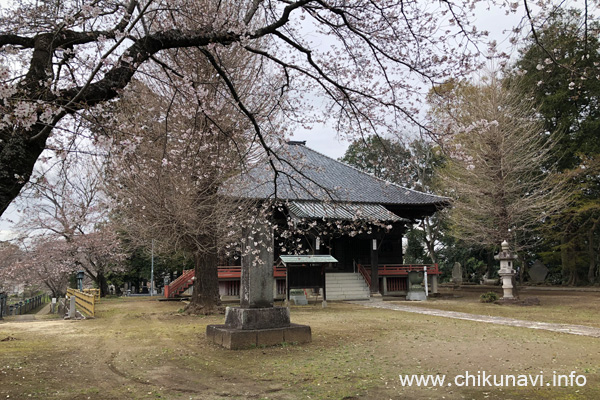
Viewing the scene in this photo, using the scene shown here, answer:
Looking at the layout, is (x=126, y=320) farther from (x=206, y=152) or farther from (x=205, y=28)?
(x=205, y=28)

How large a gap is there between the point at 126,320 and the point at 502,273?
14.0m

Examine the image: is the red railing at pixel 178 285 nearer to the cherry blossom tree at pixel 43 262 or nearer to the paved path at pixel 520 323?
the cherry blossom tree at pixel 43 262

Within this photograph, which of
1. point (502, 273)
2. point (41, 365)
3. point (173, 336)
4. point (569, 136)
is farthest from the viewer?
point (569, 136)

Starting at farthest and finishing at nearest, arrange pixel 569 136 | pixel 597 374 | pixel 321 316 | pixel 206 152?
pixel 569 136
pixel 321 316
pixel 206 152
pixel 597 374

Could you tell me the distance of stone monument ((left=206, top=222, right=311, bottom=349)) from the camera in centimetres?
773

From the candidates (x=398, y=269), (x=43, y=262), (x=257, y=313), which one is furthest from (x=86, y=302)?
(x=398, y=269)

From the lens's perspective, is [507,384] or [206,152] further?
[206,152]

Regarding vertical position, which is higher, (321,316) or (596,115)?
(596,115)

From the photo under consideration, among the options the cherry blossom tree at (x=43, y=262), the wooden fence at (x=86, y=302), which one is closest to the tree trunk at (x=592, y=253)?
the wooden fence at (x=86, y=302)

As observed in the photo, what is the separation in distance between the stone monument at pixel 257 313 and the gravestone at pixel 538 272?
2668cm

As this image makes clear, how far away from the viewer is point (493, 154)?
17.8m

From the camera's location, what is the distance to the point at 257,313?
804 centimetres

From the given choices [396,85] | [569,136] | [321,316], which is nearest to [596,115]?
[569,136]

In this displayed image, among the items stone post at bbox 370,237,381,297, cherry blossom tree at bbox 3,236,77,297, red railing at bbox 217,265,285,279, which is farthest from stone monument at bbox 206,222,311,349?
cherry blossom tree at bbox 3,236,77,297
